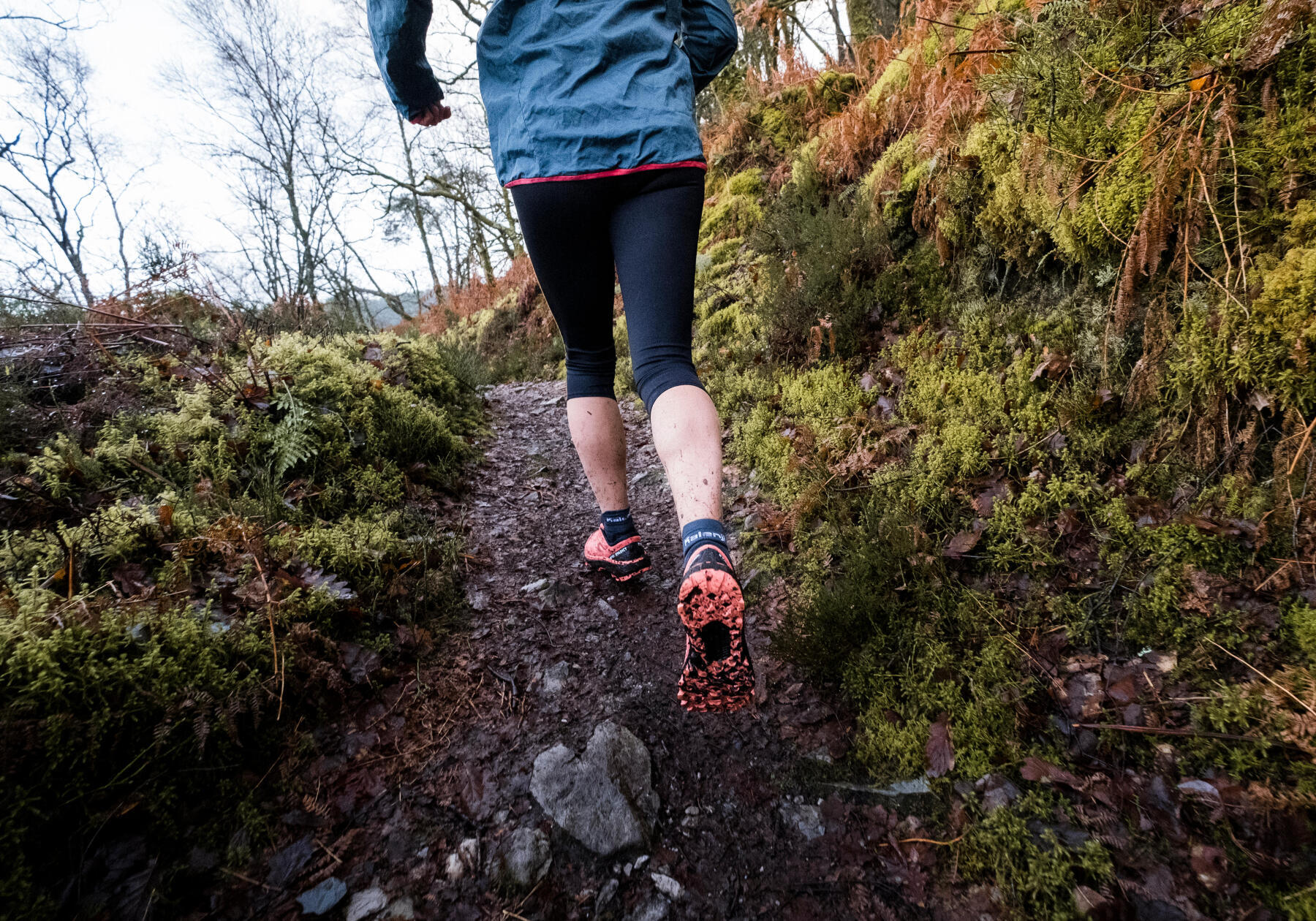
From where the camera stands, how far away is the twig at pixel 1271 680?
120 centimetres

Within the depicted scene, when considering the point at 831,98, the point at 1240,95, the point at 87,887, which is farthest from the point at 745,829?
the point at 831,98

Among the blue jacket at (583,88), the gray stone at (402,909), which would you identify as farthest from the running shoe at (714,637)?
the blue jacket at (583,88)

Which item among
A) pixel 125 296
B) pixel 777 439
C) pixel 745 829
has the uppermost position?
pixel 125 296

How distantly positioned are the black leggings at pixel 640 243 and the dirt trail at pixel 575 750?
102cm

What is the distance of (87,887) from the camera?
1.18 metres

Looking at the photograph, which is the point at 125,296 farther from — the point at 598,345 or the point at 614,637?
the point at 614,637

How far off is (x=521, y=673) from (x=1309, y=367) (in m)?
2.48

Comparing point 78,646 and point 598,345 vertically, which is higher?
point 598,345

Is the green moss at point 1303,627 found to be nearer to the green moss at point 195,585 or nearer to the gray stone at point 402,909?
the gray stone at point 402,909

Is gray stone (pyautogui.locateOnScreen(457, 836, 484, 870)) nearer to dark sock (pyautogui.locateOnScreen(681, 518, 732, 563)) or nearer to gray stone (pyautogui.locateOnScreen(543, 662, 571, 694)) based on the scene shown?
gray stone (pyautogui.locateOnScreen(543, 662, 571, 694))

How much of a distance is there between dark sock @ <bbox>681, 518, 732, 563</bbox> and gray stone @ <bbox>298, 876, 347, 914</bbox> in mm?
1128

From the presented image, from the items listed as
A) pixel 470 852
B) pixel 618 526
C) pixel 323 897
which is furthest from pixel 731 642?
pixel 323 897

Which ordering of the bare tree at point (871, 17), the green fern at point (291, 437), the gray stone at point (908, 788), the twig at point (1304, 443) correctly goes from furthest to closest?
the bare tree at point (871, 17) → the green fern at point (291, 437) → the gray stone at point (908, 788) → the twig at point (1304, 443)

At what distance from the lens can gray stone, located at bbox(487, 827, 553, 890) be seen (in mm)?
1379
